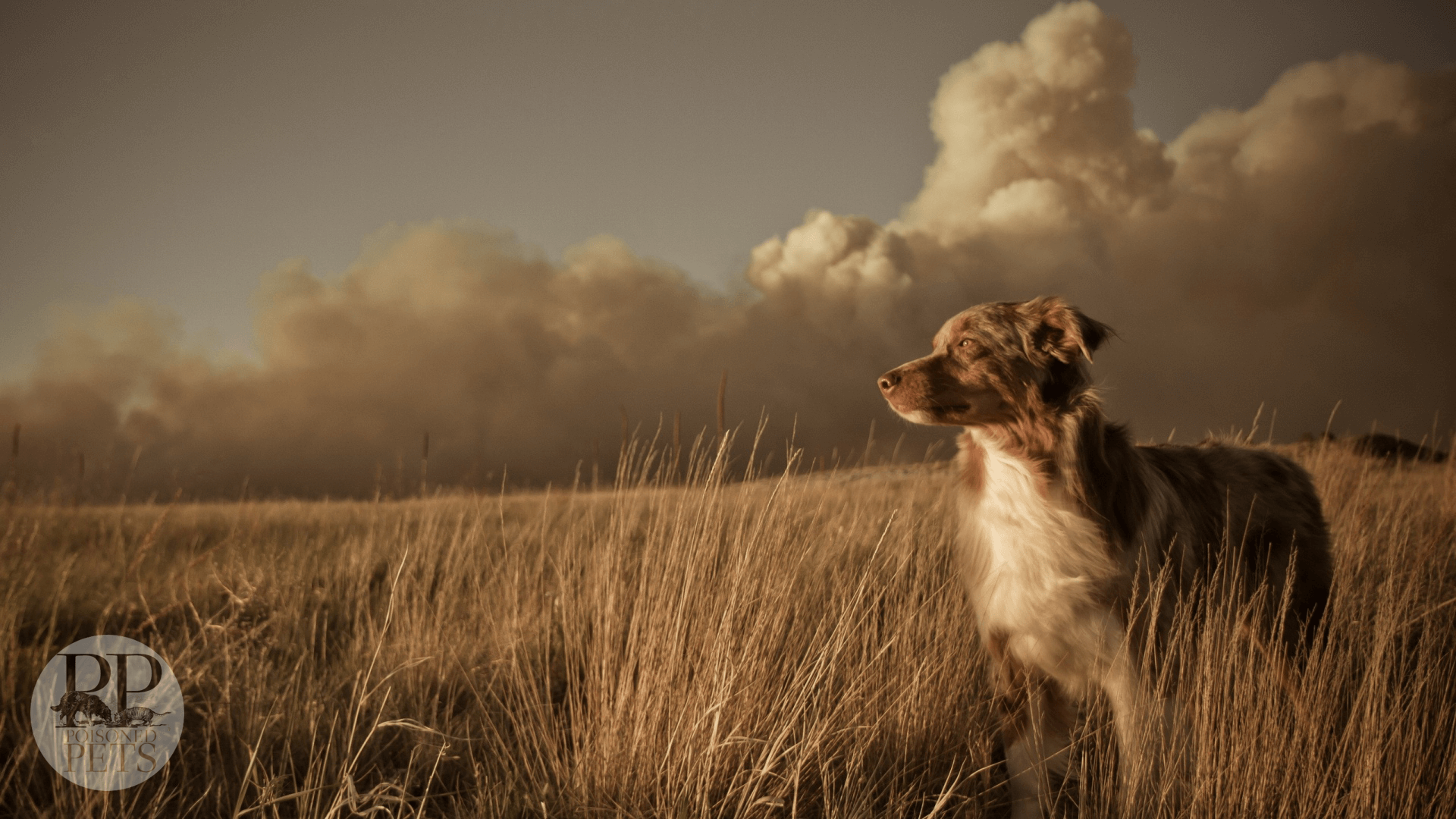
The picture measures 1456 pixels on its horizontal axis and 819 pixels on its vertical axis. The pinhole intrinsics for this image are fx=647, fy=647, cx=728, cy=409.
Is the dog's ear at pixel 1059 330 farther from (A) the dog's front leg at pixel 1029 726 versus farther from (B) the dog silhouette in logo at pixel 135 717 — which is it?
(B) the dog silhouette in logo at pixel 135 717

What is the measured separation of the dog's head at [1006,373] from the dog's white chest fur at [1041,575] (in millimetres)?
184

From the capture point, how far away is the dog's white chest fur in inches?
93.6

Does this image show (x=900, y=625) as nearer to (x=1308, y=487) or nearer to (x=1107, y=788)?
(x=1107, y=788)

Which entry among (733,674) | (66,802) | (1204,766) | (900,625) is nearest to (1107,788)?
(1204,766)

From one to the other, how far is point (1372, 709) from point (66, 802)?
445cm

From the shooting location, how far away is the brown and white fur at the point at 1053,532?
2373 mm

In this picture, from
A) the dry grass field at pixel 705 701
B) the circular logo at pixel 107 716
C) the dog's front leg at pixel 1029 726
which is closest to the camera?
the dry grass field at pixel 705 701

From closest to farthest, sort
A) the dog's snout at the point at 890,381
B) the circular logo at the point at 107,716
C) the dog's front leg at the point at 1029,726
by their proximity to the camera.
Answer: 1. the circular logo at the point at 107,716
2. the dog's front leg at the point at 1029,726
3. the dog's snout at the point at 890,381

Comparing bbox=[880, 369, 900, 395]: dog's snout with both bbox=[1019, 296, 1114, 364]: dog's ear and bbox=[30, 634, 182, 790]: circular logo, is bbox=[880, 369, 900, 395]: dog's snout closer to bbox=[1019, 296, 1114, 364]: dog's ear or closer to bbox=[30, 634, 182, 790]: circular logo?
bbox=[1019, 296, 1114, 364]: dog's ear

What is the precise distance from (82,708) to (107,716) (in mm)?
87

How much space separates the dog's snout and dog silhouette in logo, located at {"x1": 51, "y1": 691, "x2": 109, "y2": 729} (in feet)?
10.8

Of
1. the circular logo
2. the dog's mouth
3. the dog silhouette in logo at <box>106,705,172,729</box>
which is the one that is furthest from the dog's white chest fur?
the dog silhouette in logo at <box>106,705,172,729</box>

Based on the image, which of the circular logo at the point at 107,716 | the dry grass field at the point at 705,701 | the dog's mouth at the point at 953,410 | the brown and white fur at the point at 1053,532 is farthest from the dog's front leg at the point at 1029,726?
the circular logo at the point at 107,716

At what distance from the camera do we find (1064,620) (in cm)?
239
